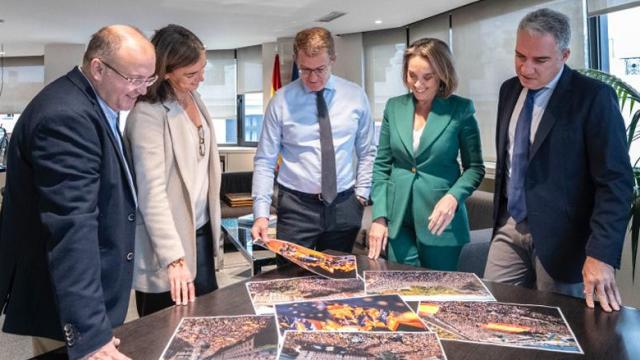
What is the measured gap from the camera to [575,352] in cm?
95

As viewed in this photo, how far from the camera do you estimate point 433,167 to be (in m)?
1.77

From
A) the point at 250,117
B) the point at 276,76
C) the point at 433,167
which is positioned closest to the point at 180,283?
the point at 433,167

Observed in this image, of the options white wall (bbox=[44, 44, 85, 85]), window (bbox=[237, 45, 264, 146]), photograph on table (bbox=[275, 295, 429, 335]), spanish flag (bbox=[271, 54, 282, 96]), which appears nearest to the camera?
photograph on table (bbox=[275, 295, 429, 335])

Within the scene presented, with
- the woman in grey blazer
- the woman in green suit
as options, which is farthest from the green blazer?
the woman in grey blazer

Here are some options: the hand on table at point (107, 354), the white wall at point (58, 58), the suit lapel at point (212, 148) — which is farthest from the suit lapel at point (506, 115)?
the white wall at point (58, 58)

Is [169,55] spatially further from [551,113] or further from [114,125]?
[551,113]

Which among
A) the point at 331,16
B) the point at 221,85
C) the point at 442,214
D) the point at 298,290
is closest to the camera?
the point at 298,290

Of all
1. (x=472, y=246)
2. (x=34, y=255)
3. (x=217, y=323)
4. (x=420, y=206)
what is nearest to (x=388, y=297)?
(x=217, y=323)

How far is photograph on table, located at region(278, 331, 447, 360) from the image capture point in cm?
94

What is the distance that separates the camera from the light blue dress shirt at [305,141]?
194 cm

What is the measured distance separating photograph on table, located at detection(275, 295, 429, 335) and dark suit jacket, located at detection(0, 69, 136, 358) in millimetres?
389

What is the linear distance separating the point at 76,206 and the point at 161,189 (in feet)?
1.39

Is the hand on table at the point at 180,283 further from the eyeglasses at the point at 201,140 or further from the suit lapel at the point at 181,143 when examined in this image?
the eyeglasses at the point at 201,140

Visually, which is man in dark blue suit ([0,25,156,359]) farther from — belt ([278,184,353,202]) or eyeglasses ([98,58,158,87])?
belt ([278,184,353,202])
